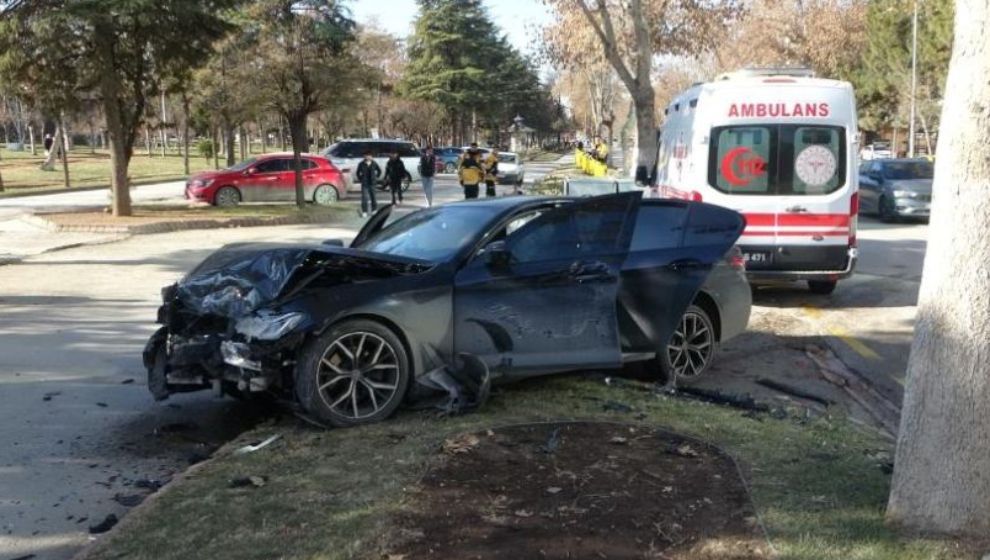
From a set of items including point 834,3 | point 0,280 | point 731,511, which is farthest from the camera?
point 834,3

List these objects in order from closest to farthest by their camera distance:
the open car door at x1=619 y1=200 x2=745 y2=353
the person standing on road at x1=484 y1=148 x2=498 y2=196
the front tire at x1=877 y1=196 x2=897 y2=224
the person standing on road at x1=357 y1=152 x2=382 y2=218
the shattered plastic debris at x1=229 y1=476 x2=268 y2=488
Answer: the shattered plastic debris at x1=229 y1=476 x2=268 y2=488 < the open car door at x1=619 y1=200 x2=745 y2=353 < the person standing on road at x1=484 y1=148 x2=498 y2=196 < the front tire at x1=877 y1=196 x2=897 y2=224 < the person standing on road at x1=357 y1=152 x2=382 y2=218

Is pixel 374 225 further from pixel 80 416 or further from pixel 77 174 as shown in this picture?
pixel 77 174

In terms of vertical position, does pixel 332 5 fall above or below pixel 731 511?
above

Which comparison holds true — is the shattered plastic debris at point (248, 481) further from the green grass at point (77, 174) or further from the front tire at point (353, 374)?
the green grass at point (77, 174)

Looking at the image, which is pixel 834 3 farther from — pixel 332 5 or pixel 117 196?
pixel 117 196

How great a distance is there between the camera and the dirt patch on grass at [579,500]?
12.7 feet

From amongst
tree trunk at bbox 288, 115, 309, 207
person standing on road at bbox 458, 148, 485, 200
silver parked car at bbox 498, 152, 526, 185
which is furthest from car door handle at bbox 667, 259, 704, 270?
silver parked car at bbox 498, 152, 526, 185

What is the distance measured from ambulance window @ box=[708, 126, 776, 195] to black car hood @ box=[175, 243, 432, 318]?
6055mm

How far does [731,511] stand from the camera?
4250 mm

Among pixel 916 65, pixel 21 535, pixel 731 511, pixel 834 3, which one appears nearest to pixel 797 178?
pixel 731 511

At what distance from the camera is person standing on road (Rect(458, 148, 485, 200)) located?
2203 cm

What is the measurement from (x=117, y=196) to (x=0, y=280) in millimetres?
8622

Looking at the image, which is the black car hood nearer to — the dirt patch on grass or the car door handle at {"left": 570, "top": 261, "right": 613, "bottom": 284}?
the car door handle at {"left": 570, "top": 261, "right": 613, "bottom": 284}

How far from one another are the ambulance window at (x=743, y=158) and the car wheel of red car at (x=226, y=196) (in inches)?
735
